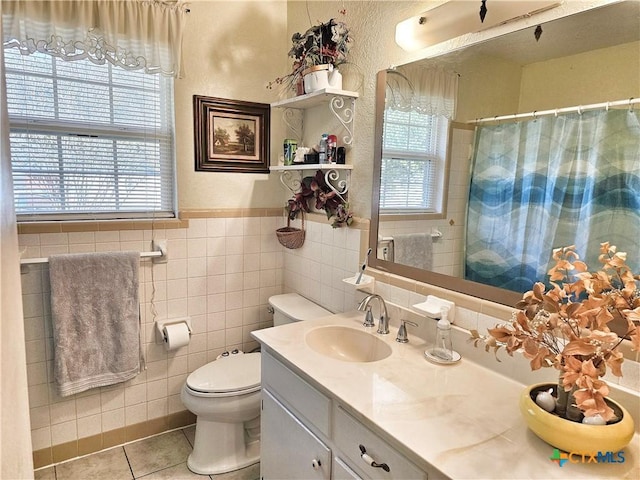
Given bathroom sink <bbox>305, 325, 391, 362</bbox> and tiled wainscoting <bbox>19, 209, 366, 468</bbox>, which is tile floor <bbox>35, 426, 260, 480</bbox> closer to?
tiled wainscoting <bbox>19, 209, 366, 468</bbox>

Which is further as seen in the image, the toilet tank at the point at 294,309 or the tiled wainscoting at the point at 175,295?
the toilet tank at the point at 294,309

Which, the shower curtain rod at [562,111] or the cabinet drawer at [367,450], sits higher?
the shower curtain rod at [562,111]

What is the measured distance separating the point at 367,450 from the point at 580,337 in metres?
0.61

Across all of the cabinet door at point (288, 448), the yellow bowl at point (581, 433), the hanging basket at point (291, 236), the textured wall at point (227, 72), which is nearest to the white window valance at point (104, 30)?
the textured wall at point (227, 72)

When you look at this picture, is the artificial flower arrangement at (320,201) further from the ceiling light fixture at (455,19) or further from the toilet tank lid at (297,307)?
the ceiling light fixture at (455,19)

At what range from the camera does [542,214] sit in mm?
1211

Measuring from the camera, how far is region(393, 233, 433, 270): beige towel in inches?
62.6

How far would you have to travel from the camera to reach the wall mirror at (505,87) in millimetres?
1049

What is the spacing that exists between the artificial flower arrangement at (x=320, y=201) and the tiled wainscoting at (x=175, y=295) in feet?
0.26

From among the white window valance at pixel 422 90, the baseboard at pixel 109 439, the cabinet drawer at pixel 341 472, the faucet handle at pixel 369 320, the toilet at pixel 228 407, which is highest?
the white window valance at pixel 422 90

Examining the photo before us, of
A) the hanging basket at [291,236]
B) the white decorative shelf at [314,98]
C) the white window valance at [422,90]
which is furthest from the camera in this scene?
the hanging basket at [291,236]

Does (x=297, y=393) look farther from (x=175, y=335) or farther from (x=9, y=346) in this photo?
(x=175, y=335)

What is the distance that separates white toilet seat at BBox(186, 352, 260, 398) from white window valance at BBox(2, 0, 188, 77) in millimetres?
1502

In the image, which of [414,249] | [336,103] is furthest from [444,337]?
[336,103]
